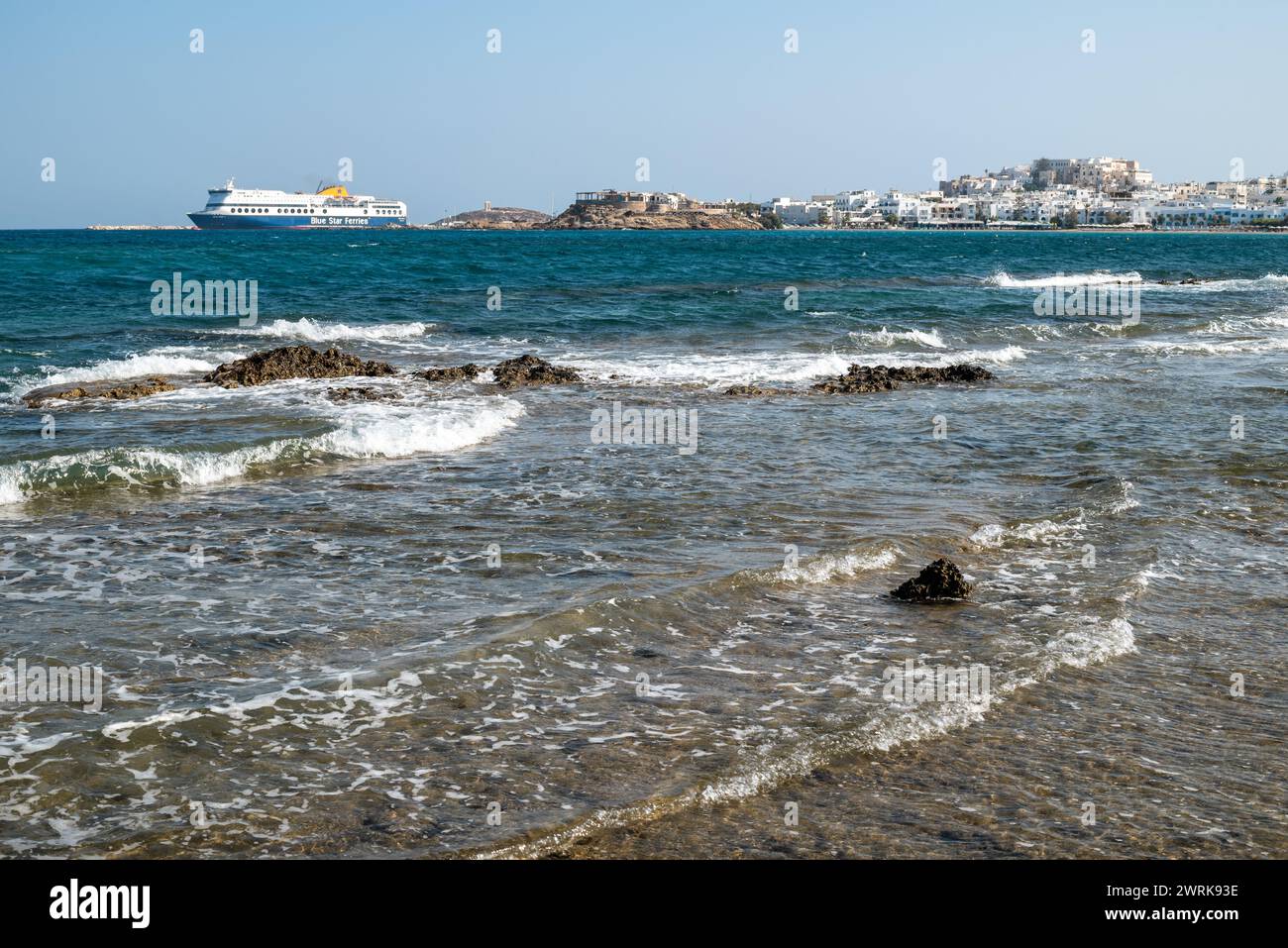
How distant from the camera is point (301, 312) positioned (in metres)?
32.8

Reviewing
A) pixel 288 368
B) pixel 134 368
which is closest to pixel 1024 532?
pixel 288 368

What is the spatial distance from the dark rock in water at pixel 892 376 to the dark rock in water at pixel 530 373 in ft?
14.9

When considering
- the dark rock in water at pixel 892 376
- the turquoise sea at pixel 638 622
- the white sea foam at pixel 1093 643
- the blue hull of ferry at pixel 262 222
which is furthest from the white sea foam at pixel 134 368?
the blue hull of ferry at pixel 262 222

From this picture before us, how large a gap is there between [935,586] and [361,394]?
11882 mm

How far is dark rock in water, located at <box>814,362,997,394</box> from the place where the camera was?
20.6m

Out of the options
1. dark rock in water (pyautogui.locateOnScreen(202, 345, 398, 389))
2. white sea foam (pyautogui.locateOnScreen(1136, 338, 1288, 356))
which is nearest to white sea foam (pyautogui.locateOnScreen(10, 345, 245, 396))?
dark rock in water (pyautogui.locateOnScreen(202, 345, 398, 389))

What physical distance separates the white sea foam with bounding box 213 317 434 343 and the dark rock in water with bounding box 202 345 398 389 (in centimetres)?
568

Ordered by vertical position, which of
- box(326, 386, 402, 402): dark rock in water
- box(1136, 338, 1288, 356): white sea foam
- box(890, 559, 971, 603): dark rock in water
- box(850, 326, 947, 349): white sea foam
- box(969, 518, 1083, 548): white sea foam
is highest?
box(850, 326, 947, 349): white sea foam

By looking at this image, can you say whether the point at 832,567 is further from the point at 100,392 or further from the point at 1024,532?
the point at 100,392

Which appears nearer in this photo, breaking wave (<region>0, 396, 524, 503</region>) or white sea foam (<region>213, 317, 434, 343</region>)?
breaking wave (<region>0, 396, 524, 503</region>)

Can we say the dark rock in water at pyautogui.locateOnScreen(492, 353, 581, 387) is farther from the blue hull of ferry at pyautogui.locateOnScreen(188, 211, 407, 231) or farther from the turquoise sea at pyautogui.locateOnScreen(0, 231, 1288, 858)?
the blue hull of ferry at pyautogui.locateOnScreen(188, 211, 407, 231)

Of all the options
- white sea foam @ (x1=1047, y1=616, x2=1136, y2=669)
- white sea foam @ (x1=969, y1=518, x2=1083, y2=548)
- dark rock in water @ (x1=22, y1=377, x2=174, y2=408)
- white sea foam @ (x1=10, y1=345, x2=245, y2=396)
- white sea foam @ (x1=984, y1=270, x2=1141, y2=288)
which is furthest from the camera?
white sea foam @ (x1=984, y1=270, x2=1141, y2=288)

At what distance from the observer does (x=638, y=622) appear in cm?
818
